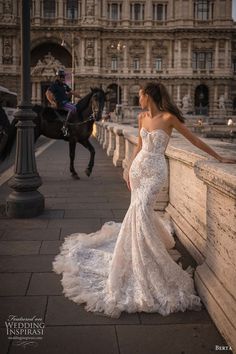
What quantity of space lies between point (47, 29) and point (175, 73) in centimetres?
1716

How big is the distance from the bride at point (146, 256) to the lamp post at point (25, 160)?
2.50 meters

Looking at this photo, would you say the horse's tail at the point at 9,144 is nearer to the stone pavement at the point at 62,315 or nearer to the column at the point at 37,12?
the stone pavement at the point at 62,315

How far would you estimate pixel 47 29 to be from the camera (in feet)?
194

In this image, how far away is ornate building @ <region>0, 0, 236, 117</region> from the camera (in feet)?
191

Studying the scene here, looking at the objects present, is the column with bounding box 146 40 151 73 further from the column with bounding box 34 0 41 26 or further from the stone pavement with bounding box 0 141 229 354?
the stone pavement with bounding box 0 141 229 354

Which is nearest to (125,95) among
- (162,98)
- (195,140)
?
(162,98)

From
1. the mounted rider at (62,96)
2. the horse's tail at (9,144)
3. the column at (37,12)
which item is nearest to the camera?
the horse's tail at (9,144)

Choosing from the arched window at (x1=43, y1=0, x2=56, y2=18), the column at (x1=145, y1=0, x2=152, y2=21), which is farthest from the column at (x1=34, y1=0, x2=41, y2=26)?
the column at (x1=145, y1=0, x2=152, y2=21)

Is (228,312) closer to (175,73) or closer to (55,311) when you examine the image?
(55,311)

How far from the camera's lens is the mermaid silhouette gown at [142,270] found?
367 cm

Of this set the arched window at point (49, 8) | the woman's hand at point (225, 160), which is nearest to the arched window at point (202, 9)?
the arched window at point (49, 8)

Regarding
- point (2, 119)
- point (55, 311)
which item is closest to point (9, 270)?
point (55, 311)

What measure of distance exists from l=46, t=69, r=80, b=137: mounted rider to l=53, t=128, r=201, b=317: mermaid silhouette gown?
21.1ft

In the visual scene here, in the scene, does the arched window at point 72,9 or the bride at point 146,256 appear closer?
the bride at point 146,256
